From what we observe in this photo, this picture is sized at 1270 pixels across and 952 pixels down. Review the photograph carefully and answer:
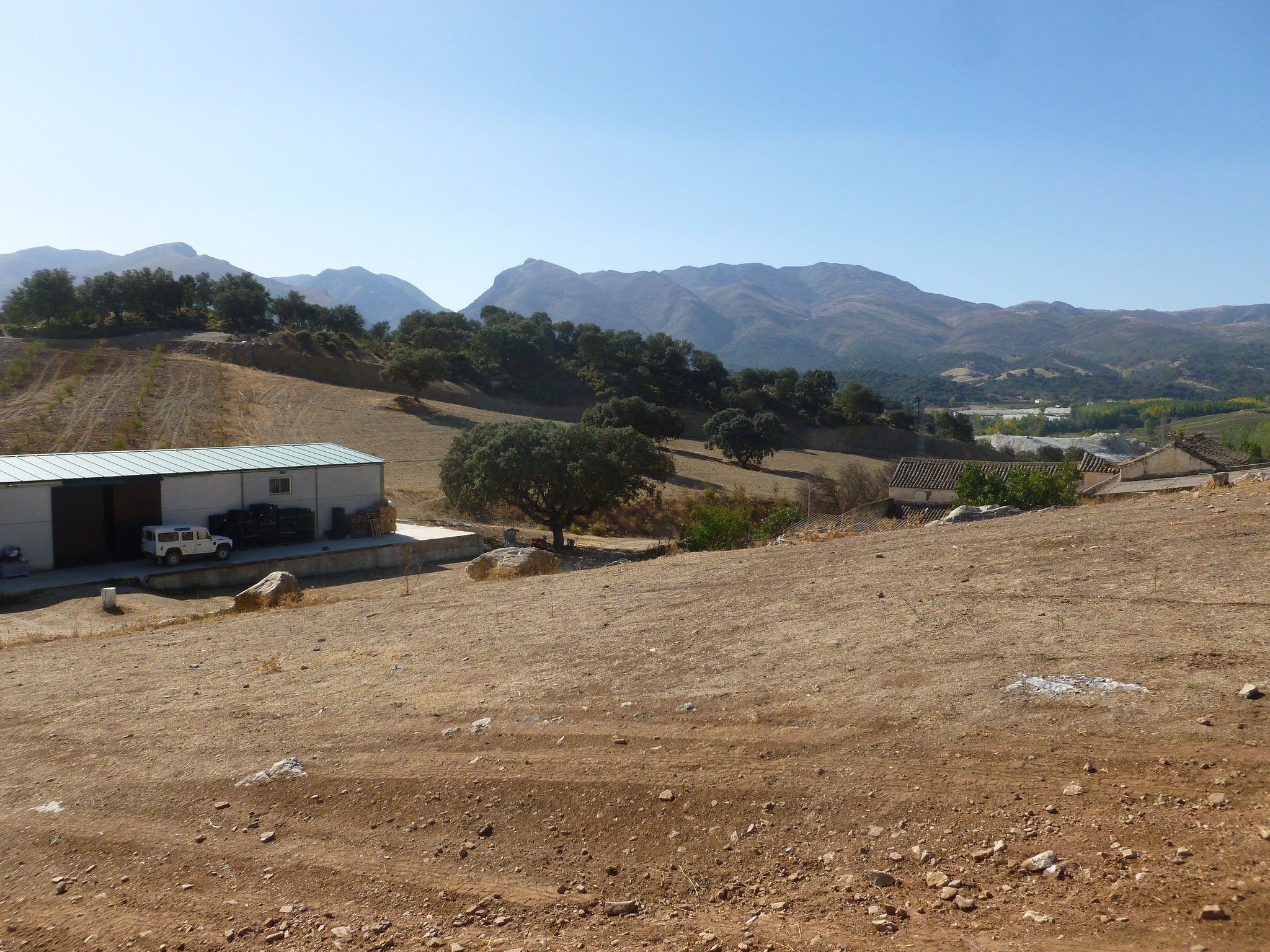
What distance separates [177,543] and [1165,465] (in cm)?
3426

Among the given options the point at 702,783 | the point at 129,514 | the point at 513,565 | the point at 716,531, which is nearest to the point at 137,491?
the point at 129,514

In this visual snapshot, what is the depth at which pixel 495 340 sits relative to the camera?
90.8m

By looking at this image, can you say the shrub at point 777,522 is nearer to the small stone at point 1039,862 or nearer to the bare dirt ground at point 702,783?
the bare dirt ground at point 702,783

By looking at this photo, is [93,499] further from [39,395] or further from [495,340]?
[495,340]

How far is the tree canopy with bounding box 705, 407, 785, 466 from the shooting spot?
66875 mm

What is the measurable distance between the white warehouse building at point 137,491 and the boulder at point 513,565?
1346 cm

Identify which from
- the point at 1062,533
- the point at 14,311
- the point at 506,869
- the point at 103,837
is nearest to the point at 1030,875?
the point at 506,869

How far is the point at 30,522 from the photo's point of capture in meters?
22.7

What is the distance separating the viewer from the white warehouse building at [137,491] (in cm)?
2286

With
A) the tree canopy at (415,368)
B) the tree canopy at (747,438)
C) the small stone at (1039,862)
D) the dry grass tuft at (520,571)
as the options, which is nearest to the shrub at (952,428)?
the tree canopy at (747,438)

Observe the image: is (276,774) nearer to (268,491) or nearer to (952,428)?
(268,491)

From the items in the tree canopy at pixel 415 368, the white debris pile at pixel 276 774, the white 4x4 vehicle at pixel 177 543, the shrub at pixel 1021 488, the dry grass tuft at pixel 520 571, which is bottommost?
the white 4x4 vehicle at pixel 177 543

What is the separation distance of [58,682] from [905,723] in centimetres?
1027

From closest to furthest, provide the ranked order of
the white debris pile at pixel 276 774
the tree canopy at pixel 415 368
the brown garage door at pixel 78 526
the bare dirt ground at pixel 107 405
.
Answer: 1. the white debris pile at pixel 276 774
2. the brown garage door at pixel 78 526
3. the bare dirt ground at pixel 107 405
4. the tree canopy at pixel 415 368
